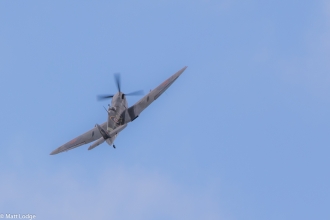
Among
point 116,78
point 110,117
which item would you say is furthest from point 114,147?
point 116,78

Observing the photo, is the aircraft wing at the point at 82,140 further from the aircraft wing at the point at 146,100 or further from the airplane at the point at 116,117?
the aircraft wing at the point at 146,100

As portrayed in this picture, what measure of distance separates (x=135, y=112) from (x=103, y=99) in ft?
15.5

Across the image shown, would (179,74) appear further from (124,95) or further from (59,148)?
(59,148)

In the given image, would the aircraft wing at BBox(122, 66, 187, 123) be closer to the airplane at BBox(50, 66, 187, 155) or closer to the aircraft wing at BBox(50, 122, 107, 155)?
the airplane at BBox(50, 66, 187, 155)

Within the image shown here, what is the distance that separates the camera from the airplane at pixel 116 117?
261ft

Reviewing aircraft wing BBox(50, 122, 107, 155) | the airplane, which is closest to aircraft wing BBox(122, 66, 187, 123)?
the airplane

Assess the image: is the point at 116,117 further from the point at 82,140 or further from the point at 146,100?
the point at 82,140

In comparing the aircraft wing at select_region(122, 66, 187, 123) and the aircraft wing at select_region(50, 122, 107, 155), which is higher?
the aircraft wing at select_region(122, 66, 187, 123)

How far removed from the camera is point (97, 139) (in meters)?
85.9

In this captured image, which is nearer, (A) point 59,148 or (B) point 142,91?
(B) point 142,91

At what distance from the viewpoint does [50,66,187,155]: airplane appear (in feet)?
261

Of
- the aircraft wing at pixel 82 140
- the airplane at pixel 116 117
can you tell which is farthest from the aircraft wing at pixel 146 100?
the aircraft wing at pixel 82 140

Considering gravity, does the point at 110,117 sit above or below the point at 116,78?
below

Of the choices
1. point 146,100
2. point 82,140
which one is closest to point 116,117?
point 146,100
